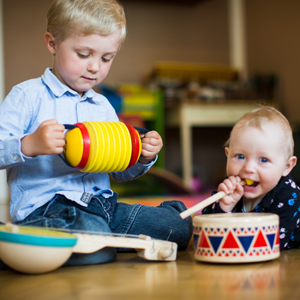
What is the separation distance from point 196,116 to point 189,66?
1.53ft

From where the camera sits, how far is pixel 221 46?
3.95 metres

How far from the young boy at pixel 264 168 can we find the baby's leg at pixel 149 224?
0.38ft

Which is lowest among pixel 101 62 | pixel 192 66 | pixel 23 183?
pixel 23 183

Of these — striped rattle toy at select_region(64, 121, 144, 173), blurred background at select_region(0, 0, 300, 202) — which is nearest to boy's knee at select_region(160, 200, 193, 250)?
striped rattle toy at select_region(64, 121, 144, 173)

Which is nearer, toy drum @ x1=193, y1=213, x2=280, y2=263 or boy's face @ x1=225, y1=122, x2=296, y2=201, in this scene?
toy drum @ x1=193, y1=213, x2=280, y2=263

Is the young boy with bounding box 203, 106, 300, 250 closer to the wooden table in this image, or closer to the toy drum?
the toy drum

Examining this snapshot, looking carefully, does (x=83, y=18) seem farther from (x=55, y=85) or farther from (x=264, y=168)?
(x=264, y=168)

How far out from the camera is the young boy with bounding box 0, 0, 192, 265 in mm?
917

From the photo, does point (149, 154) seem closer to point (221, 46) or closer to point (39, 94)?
point (39, 94)

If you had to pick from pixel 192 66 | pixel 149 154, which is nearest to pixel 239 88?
pixel 192 66

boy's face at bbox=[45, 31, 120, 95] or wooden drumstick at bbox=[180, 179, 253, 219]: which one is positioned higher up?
boy's face at bbox=[45, 31, 120, 95]

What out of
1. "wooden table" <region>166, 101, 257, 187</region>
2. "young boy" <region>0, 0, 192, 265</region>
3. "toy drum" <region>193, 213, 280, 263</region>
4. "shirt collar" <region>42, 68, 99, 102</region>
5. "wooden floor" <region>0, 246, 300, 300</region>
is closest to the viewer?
"wooden floor" <region>0, 246, 300, 300</region>

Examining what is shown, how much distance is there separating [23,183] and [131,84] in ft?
8.87

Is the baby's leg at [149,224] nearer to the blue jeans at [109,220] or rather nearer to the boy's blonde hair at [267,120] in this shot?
the blue jeans at [109,220]
